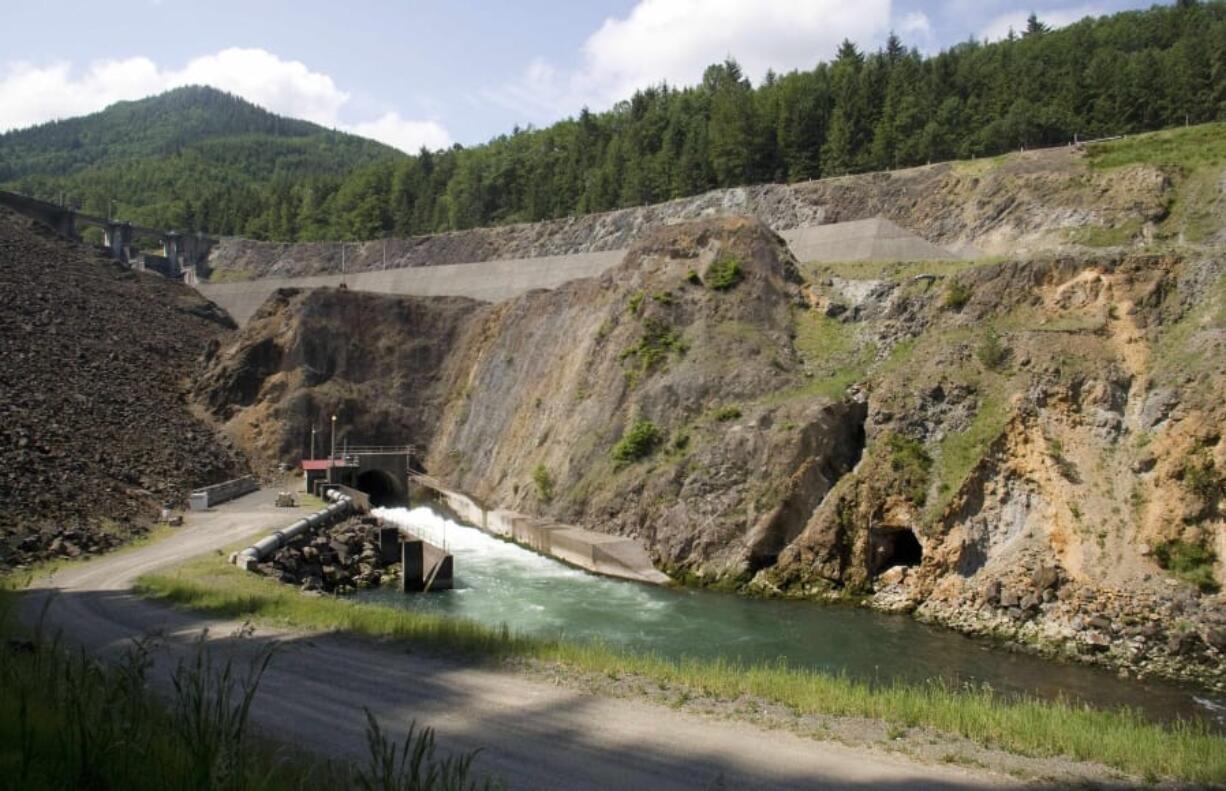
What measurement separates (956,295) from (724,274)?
1192 centimetres

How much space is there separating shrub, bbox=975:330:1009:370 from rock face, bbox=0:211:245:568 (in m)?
31.2

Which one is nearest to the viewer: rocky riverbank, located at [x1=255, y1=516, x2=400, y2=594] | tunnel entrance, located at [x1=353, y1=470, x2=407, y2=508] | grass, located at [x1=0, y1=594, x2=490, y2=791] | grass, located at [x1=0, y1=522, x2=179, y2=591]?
grass, located at [x1=0, y1=594, x2=490, y2=791]

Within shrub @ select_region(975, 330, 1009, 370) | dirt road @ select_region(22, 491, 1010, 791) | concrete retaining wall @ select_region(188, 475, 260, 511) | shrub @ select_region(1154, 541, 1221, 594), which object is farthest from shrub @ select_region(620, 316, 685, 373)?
dirt road @ select_region(22, 491, 1010, 791)

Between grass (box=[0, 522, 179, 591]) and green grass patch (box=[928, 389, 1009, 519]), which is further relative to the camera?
green grass patch (box=[928, 389, 1009, 519])

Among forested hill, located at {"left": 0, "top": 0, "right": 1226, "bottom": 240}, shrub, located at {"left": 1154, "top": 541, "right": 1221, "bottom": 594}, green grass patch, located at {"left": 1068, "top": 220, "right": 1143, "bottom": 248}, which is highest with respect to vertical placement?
forested hill, located at {"left": 0, "top": 0, "right": 1226, "bottom": 240}

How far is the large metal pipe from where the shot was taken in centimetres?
2706

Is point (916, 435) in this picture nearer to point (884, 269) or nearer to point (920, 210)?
point (884, 269)

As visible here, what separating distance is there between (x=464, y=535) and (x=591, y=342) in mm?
12703

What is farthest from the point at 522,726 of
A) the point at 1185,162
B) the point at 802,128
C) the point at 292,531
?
the point at 802,128

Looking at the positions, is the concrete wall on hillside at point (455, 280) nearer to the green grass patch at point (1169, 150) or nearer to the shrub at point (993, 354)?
the green grass patch at point (1169, 150)

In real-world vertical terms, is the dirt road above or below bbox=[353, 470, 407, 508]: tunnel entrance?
above

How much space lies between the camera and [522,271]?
77.2 metres

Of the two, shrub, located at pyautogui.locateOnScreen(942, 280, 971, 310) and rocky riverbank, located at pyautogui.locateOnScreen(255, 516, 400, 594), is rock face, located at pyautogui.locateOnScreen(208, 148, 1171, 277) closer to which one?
shrub, located at pyautogui.locateOnScreen(942, 280, 971, 310)

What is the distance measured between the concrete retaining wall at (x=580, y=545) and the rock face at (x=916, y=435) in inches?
36.0
